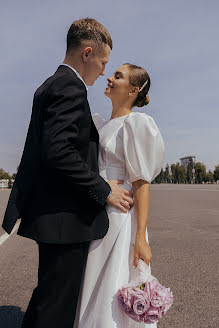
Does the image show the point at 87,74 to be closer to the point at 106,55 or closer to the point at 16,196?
the point at 106,55

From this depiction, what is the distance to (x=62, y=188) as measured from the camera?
91.4 inches

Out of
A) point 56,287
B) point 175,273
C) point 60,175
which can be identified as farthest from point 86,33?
point 175,273

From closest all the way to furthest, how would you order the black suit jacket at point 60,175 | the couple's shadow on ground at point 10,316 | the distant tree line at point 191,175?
1. the black suit jacket at point 60,175
2. the couple's shadow on ground at point 10,316
3. the distant tree line at point 191,175

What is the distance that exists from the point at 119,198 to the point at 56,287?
58 centimetres

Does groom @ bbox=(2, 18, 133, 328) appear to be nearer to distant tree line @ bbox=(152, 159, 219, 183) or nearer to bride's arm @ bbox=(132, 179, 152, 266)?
bride's arm @ bbox=(132, 179, 152, 266)

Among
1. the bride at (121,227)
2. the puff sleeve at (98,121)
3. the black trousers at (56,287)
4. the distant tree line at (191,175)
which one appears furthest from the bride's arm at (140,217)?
the distant tree line at (191,175)

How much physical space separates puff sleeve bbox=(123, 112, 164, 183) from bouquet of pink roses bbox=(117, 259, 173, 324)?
559mm

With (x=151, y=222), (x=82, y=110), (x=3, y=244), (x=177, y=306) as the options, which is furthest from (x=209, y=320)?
(x=151, y=222)

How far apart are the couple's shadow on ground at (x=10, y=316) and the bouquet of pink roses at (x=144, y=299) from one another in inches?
67.4

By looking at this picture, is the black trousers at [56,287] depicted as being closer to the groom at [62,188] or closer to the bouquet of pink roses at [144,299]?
the groom at [62,188]

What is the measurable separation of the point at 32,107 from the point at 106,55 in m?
0.50

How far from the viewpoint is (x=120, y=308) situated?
8.09ft

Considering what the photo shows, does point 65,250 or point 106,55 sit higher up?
point 106,55

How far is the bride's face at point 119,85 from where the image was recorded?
2.72 meters
